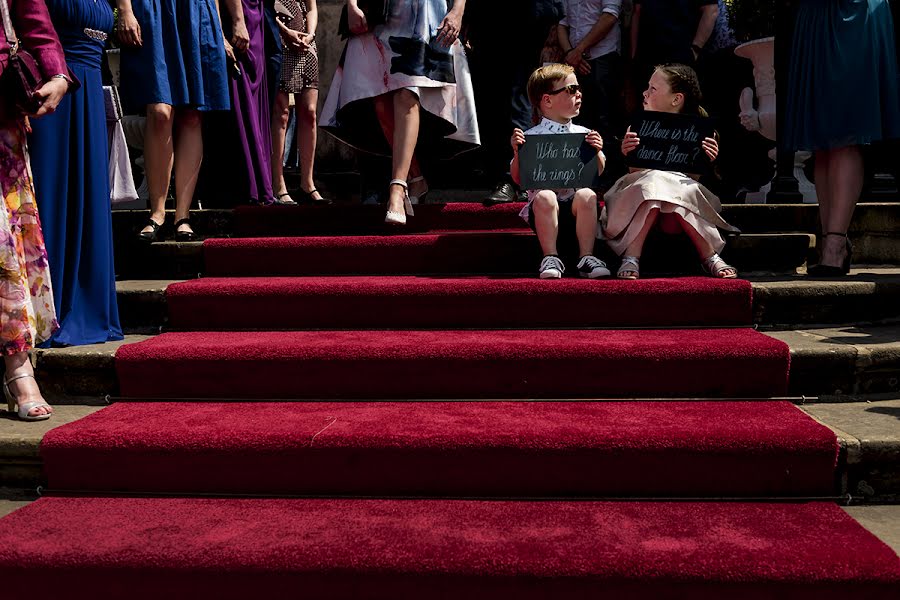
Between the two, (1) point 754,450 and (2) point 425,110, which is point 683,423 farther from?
(2) point 425,110

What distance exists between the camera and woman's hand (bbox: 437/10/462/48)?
14.0ft

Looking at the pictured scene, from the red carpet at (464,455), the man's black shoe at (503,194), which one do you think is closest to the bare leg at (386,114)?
the man's black shoe at (503,194)

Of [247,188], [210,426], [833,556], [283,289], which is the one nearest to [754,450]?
[833,556]

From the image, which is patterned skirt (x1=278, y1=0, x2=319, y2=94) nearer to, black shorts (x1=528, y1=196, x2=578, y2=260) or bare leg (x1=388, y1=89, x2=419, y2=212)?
bare leg (x1=388, y1=89, x2=419, y2=212)

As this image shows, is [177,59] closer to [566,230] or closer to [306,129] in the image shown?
[306,129]

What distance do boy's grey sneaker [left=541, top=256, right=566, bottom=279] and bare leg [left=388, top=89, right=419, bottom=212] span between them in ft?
3.06

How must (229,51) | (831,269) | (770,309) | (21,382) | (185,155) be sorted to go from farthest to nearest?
1. (229,51)
2. (185,155)
3. (831,269)
4. (770,309)
5. (21,382)

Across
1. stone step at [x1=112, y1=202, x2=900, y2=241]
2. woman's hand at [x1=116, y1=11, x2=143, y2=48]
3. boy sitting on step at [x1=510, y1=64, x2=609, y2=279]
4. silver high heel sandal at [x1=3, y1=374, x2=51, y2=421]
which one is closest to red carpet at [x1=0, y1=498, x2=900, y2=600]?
silver high heel sandal at [x1=3, y1=374, x2=51, y2=421]

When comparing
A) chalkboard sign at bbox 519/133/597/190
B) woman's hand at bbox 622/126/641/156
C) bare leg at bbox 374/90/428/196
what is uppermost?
bare leg at bbox 374/90/428/196

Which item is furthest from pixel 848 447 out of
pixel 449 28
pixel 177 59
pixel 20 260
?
pixel 177 59

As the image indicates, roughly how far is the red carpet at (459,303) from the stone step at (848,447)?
23.9 inches

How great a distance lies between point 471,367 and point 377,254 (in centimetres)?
106

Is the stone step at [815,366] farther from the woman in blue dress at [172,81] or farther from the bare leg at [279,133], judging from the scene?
the bare leg at [279,133]

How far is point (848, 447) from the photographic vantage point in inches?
103
